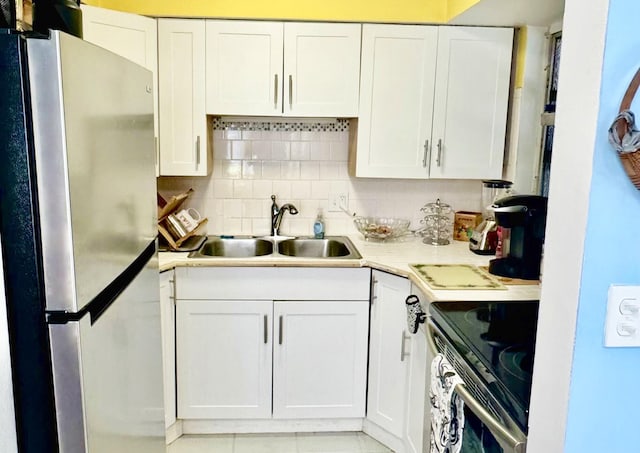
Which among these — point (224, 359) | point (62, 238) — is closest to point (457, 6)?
point (224, 359)

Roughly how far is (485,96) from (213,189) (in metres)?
1.54

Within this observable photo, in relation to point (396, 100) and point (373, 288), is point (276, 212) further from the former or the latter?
point (396, 100)

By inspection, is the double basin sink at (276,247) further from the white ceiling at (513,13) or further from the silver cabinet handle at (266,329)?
the white ceiling at (513,13)

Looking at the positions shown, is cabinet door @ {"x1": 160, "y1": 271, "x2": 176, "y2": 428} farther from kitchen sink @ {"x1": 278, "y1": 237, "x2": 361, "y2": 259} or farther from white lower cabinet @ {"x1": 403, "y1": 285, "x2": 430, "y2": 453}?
white lower cabinet @ {"x1": 403, "y1": 285, "x2": 430, "y2": 453}

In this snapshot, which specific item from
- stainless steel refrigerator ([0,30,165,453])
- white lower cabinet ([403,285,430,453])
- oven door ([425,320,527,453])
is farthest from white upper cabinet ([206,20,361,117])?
oven door ([425,320,527,453])

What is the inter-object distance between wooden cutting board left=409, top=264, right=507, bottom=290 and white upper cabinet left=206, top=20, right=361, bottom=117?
0.95 metres

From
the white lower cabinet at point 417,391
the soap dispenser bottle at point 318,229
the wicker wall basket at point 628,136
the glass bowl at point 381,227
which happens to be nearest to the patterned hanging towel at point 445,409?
the white lower cabinet at point 417,391

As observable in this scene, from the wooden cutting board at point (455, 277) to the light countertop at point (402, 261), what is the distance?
1.3 inches

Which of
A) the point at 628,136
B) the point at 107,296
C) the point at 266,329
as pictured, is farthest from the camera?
the point at 266,329

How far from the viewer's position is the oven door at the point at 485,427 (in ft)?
3.54

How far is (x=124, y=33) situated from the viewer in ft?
7.96

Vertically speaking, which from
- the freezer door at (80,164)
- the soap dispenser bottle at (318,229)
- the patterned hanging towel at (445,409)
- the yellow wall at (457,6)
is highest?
the yellow wall at (457,6)

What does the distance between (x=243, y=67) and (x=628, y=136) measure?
2.07m

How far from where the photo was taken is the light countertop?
198 cm
